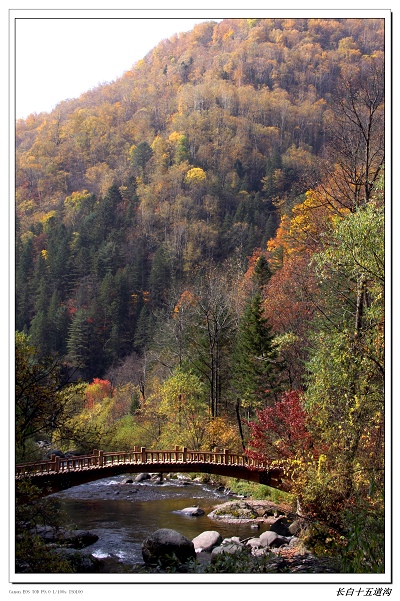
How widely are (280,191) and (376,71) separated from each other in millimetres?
47815

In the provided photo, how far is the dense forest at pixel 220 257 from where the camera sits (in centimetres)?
1105

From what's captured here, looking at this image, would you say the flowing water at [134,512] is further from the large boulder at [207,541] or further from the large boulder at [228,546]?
the large boulder at [228,546]

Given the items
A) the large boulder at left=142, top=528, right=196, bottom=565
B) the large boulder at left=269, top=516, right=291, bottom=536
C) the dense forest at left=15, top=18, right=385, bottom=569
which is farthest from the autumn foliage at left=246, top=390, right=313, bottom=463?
the large boulder at left=142, top=528, right=196, bottom=565

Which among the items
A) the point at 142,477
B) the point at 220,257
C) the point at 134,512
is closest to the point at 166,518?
the point at 134,512

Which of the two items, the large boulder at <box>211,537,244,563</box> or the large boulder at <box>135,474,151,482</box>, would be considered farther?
the large boulder at <box>135,474,151,482</box>

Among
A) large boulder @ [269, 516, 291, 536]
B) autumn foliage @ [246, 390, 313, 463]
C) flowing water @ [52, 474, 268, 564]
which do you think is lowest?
flowing water @ [52, 474, 268, 564]

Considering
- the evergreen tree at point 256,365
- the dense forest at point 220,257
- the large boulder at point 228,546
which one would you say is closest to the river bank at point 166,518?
the large boulder at point 228,546

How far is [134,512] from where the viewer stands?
789 inches

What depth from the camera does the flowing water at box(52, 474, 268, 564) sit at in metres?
16.3

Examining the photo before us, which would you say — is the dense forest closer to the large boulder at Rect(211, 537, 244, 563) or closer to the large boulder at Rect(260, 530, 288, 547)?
the large boulder at Rect(260, 530, 288, 547)

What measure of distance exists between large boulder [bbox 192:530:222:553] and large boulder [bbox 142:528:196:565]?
0.63m

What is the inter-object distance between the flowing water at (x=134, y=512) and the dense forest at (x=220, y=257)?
2006 millimetres

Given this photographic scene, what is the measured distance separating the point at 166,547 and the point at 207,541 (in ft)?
5.34
